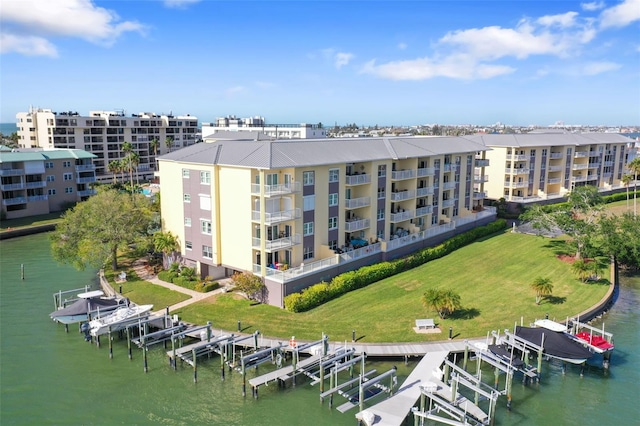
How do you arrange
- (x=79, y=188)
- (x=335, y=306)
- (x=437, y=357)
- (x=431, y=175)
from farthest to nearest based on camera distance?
(x=79, y=188) < (x=431, y=175) < (x=335, y=306) < (x=437, y=357)

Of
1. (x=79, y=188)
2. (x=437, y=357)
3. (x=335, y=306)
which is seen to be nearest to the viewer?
(x=437, y=357)

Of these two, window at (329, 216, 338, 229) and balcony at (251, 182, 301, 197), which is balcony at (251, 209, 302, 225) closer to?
balcony at (251, 182, 301, 197)

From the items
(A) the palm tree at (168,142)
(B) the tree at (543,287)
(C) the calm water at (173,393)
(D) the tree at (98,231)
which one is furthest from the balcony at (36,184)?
(B) the tree at (543,287)

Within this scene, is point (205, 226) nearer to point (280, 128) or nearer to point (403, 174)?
point (403, 174)

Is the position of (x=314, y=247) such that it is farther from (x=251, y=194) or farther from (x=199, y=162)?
(x=199, y=162)

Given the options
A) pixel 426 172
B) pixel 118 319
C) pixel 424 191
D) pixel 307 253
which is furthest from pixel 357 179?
pixel 118 319

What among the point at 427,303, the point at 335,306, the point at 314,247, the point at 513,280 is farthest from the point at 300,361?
the point at 513,280
